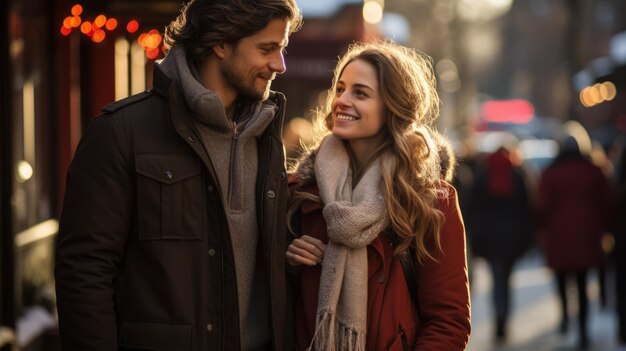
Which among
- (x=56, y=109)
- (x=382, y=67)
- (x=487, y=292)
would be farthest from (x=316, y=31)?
(x=382, y=67)

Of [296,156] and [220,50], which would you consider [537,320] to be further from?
[220,50]

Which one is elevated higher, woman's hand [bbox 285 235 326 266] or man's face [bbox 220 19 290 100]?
man's face [bbox 220 19 290 100]

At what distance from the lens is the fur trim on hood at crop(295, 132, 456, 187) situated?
434 cm

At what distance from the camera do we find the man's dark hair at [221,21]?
151 inches

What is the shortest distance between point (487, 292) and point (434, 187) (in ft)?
35.2

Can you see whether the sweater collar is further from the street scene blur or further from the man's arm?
the street scene blur

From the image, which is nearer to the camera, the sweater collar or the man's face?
the sweater collar

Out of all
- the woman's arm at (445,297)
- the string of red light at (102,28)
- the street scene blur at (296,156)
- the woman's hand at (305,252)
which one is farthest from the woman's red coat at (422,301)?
the string of red light at (102,28)

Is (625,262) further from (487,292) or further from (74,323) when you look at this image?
(74,323)

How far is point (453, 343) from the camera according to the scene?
13.3ft

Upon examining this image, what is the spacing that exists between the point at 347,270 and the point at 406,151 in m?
0.49

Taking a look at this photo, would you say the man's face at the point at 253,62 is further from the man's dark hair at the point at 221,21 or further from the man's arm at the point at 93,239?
Answer: the man's arm at the point at 93,239

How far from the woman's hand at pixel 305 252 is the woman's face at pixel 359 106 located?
1.36 feet

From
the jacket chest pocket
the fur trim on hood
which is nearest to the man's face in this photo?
the jacket chest pocket
